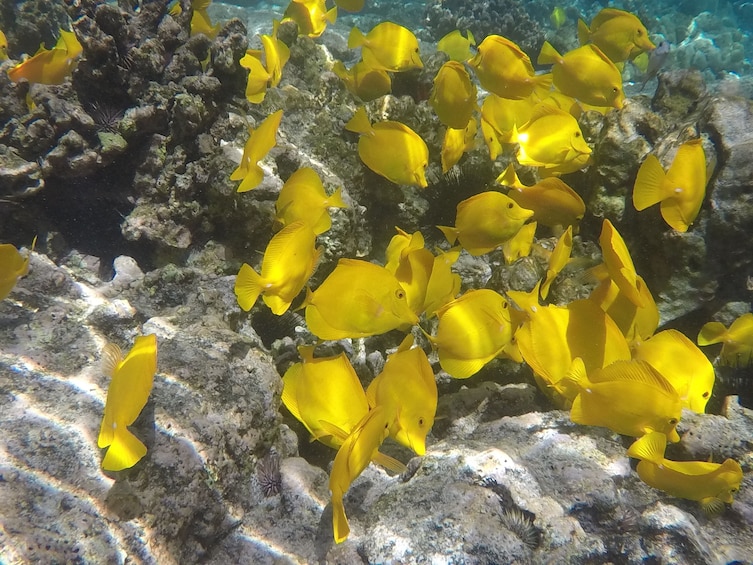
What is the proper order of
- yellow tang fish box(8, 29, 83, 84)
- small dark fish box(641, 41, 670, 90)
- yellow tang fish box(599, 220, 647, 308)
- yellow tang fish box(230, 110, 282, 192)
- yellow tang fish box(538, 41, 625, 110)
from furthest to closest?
small dark fish box(641, 41, 670, 90) < yellow tang fish box(8, 29, 83, 84) < yellow tang fish box(538, 41, 625, 110) < yellow tang fish box(230, 110, 282, 192) < yellow tang fish box(599, 220, 647, 308)

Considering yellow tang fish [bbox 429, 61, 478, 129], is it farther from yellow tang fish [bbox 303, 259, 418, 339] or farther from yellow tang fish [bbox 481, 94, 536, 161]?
yellow tang fish [bbox 303, 259, 418, 339]

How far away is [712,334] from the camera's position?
116 inches

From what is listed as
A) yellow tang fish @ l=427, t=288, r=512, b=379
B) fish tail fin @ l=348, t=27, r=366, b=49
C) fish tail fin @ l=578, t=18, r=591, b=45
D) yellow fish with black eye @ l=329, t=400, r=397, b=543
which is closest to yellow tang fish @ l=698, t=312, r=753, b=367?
yellow tang fish @ l=427, t=288, r=512, b=379

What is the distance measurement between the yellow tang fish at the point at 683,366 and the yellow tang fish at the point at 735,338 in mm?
694

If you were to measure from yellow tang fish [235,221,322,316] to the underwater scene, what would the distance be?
14mm

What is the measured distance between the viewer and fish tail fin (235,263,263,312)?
2133mm

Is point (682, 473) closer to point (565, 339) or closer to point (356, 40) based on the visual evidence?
point (565, 339)

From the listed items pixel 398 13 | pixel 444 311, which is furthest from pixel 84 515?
pixel 398 13

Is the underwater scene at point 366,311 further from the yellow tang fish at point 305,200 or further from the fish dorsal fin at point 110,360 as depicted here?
the fish dorsal fin at point 110,360

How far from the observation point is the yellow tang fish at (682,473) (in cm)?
199

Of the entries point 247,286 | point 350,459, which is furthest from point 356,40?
point 350,459

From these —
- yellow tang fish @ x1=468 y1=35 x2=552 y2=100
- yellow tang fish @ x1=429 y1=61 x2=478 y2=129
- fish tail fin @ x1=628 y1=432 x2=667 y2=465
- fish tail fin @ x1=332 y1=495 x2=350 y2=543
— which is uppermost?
yellow tang fish @ x1=468 y1=35 x2=552 y2=100

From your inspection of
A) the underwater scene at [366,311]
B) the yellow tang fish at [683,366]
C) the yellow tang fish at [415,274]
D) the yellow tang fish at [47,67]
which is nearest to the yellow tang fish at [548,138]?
the underwater scene at [366,311]

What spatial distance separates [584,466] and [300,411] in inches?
58.2
